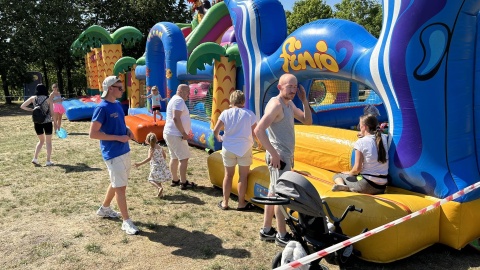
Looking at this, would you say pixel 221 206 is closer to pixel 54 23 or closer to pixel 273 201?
pixel 273 201

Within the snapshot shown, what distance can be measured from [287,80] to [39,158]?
5595 millimetres

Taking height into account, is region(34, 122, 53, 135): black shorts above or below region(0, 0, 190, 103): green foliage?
below

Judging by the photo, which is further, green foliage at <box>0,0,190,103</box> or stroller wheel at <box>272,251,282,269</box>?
green foliage at <box>0,0,190,103</box>


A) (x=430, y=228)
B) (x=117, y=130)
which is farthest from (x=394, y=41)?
(x=117, y=130)

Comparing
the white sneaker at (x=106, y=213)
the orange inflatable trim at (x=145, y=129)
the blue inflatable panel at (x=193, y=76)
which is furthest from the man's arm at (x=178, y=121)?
the orange inflatable trim at (x=145, y=129)

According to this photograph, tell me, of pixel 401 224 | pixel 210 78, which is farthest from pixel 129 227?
pixel 210 78

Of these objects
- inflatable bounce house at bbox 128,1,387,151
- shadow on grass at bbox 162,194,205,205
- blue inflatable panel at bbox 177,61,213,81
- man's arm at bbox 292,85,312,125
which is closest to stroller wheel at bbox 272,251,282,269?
man's arm at bbox 292,85,312,125

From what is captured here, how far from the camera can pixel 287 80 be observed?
3.19 metres

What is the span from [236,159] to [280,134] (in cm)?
100

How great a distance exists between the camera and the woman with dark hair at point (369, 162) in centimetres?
348

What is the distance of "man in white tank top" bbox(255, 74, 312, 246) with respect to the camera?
3.19 metres

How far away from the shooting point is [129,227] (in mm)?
3795

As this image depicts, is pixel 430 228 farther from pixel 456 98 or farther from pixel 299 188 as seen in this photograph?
pixel 299 188

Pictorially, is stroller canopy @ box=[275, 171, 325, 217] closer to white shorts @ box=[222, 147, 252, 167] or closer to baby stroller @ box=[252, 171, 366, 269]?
baby stroller @ box=[252, 171, 366, 269]
